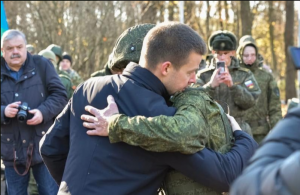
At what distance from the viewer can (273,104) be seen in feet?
27.9

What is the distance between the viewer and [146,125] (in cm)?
271

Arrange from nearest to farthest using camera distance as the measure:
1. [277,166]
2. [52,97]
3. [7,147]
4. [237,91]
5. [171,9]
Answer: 1. [277,166]
2. [7,147]
3. [52,97]
4. [237,91]
5. [171,9]

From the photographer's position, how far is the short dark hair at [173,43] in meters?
2.82

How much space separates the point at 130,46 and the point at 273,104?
17.8 ft

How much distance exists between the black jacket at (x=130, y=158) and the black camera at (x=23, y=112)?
3.02 metres

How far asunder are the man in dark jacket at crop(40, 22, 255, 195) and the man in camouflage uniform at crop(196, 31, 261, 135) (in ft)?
12.0

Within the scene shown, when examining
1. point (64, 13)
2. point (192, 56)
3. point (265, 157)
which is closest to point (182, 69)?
point (192, 56)

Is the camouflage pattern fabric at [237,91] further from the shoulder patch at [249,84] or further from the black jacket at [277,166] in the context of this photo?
the black jacket at [277,166]

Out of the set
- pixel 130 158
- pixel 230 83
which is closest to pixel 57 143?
pixel 130 158

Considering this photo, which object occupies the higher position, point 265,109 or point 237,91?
point 237,91

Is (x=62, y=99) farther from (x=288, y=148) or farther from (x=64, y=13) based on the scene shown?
(x=64, y=13)

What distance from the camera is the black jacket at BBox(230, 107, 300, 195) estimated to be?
1.65 metres

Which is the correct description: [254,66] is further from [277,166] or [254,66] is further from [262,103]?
[277,166]

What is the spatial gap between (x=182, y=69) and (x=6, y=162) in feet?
12.4
